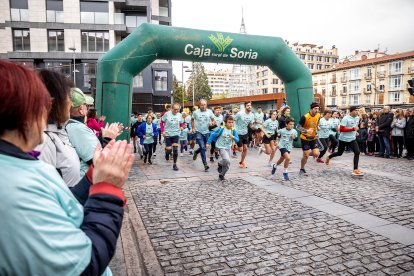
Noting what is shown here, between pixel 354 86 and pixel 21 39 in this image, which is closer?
pixel 21 39

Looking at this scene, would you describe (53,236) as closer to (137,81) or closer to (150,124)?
(150,124)

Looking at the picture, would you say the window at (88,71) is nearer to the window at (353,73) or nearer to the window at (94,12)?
the window at (94,12)

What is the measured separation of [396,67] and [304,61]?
3631 centimetres

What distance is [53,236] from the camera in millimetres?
898

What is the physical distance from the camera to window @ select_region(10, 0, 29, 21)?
24922 mm

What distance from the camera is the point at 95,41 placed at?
27.2m

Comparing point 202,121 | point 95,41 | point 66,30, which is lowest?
point 202,121

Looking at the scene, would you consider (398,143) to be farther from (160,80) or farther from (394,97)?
(394,97)

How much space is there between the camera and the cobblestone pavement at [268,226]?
10.4 ft

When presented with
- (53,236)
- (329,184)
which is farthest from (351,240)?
(53,236)

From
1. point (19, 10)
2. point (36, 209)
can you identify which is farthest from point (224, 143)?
point (19, 10)

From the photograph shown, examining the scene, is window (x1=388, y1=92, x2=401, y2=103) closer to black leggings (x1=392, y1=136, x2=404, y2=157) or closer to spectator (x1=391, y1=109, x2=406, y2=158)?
spectator (x1=391, y1=109, x2=406, y2=158)

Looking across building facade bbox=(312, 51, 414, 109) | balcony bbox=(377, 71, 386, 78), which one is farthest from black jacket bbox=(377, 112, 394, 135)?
balcony bbox=(377, 71, 386, 78)

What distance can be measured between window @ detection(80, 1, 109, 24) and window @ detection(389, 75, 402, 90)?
50.8 m
